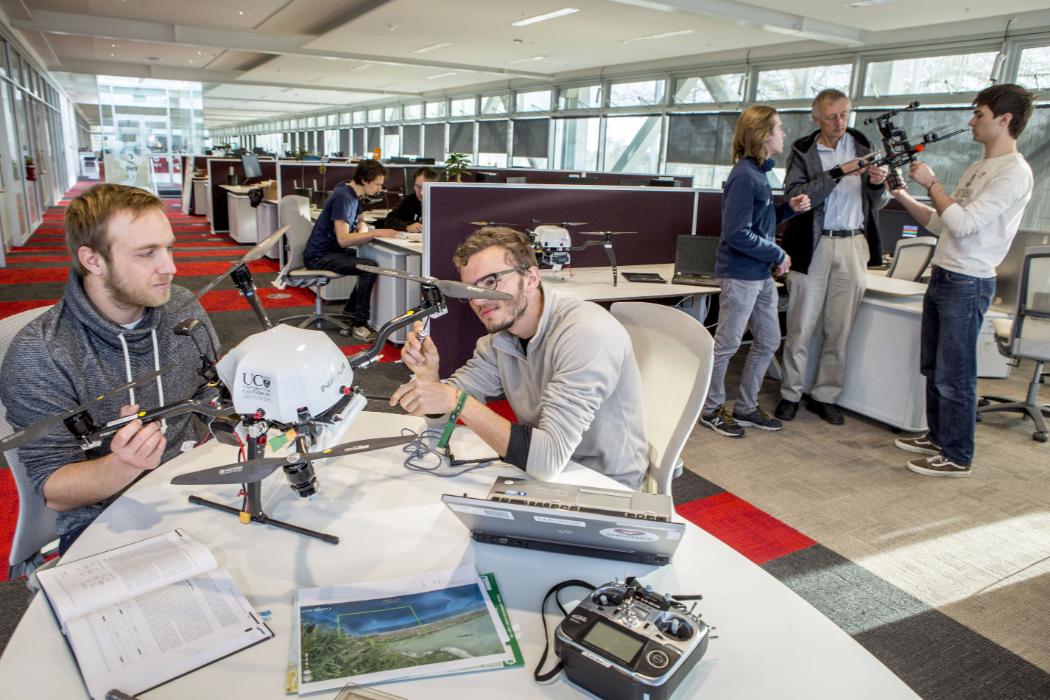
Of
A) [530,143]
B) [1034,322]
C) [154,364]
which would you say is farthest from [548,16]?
[154,364]

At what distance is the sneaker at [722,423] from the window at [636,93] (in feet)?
27.9

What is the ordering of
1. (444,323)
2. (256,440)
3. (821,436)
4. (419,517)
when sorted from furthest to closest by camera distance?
(444,323)
(821,436)
(419,517)
(256,440)

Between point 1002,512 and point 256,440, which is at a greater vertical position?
point 256,440

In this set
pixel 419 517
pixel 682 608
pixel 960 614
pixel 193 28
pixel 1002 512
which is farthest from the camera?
pixel 193 28

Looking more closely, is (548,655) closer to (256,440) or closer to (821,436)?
(256,440)

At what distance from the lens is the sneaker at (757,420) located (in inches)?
136

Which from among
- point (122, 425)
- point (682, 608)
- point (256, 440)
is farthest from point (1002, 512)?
point (122, 425)

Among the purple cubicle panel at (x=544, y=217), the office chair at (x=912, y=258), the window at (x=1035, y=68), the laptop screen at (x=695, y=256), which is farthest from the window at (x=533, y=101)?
the laptop screen at (x=695, y=256)

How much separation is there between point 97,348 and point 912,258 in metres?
4.38

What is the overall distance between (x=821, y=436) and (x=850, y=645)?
2720 mm

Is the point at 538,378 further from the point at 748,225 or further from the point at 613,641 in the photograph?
the point at 748,225

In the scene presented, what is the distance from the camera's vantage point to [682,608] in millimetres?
875

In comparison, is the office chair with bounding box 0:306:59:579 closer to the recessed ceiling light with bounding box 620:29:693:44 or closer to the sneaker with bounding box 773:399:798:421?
the sneaker with bounding box 773:399:798:421

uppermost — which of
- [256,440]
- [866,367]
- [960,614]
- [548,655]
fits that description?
[256,440]
